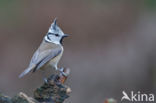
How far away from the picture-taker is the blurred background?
24.8 ft

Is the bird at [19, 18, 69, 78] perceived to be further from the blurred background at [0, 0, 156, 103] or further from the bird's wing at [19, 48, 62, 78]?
the blurred background at [0, 0, 156, 103]

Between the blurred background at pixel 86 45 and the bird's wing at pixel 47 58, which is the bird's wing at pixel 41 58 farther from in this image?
the blurred background at pixel 86 45

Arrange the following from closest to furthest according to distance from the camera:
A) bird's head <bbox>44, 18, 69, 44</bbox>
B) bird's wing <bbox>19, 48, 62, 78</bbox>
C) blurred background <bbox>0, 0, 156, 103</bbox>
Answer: bird's wing <bbox>19, 48, 62, 78</bbox> < bird's head <bbox>44, 18, 69, 44</bbox> < blurred background <bbox>0, 0, 156, 103</bbox>

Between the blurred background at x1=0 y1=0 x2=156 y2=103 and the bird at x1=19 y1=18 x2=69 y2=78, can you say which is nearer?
the bird at x1=19 y1=18 x2=69 y2=78

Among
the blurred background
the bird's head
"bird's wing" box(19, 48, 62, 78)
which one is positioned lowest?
"bird's wing" box(19, 48, 62, 78)

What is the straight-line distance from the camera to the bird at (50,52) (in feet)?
14.4

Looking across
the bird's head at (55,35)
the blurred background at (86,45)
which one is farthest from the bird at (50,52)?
the blurred background at (86,45)

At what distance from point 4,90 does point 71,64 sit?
114 cm

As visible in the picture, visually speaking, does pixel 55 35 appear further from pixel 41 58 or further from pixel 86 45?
pixel 86 45

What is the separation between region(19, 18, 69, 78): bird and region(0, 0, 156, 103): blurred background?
9.04 feet

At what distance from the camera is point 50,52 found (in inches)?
182

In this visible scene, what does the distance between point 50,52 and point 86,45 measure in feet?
10.4

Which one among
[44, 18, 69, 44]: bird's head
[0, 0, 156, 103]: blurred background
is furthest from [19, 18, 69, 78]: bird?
[0, 0, 156, 103]: blurred background

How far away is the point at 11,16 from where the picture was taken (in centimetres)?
789
